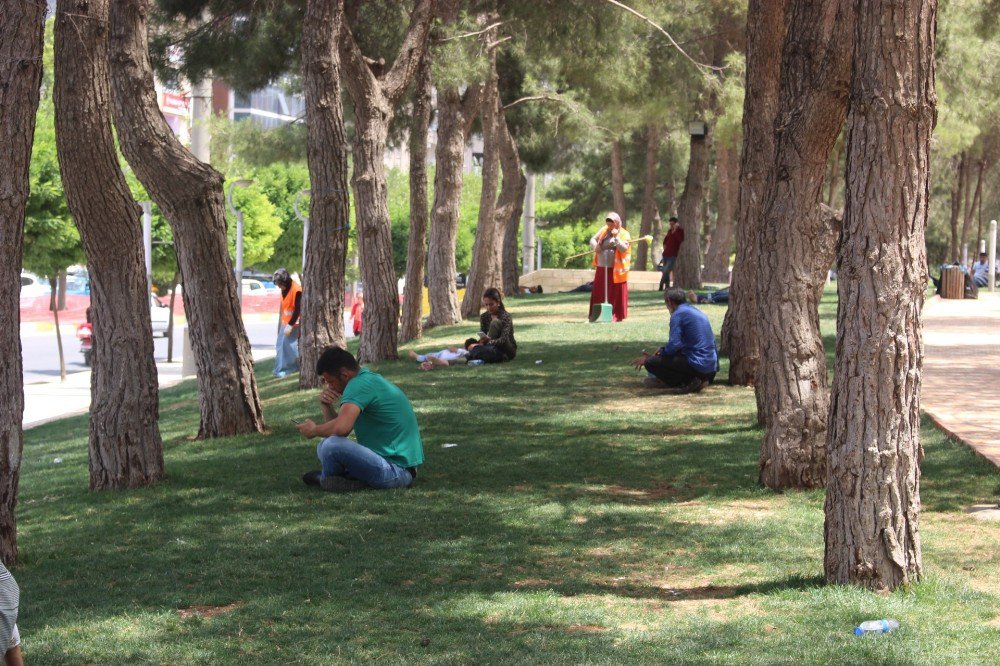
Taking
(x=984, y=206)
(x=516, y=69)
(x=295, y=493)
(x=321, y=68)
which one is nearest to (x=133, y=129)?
(x=295, y=493)

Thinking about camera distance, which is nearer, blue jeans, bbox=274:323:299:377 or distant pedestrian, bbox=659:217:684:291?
blue jeans, bbox=274:323:299:377

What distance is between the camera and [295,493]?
336 inches

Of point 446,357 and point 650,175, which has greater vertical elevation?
point 650,175

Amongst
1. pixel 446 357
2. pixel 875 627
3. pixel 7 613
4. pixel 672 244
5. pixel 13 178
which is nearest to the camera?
pixel 7 613

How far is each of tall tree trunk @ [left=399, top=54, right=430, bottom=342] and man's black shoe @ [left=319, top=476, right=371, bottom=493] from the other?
1099 centimetres

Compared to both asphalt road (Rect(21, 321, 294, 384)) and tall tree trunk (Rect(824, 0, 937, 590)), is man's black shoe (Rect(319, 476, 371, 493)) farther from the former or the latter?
asphalt road (Rect(21, 321, 294, 384))

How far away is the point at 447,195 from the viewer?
21750 millimetres

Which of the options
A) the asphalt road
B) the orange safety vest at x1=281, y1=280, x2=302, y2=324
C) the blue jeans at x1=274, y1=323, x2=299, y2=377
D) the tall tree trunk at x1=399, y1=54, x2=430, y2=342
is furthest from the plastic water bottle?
the asphalt road

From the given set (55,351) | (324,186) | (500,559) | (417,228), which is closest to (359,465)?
(500,559)

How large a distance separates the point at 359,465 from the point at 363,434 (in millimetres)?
243

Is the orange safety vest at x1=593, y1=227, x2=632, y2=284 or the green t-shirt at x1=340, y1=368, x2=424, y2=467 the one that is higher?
the orange safety vest at x1=593, y1=227, x2=632, y2=284

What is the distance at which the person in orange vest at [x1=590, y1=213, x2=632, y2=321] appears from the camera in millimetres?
19062

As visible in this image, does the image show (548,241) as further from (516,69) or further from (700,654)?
(700,654)

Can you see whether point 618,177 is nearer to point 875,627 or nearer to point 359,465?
point 359,465
